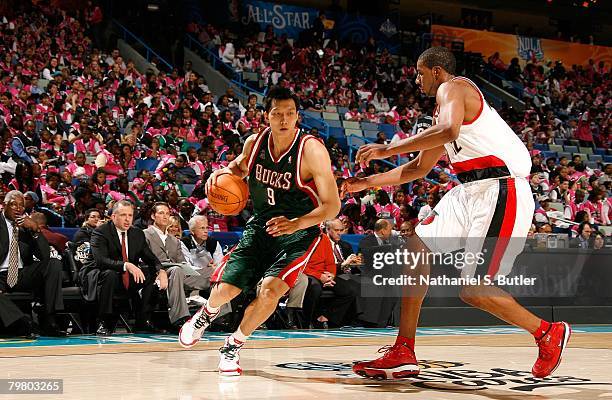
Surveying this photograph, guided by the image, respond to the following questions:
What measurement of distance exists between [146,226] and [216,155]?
4026 mm

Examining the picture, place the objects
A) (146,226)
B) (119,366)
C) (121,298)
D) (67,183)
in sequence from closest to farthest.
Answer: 1. (119,366)
2. (121,298)
3. (146,226)
4. (67,183)

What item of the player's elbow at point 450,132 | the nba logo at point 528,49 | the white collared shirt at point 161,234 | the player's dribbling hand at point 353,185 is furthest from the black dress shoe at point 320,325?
the nba logo at point 528,49

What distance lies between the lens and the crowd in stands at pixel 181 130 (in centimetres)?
970

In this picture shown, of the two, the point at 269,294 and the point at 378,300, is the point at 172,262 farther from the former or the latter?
the point at 269,294

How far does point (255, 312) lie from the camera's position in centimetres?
462

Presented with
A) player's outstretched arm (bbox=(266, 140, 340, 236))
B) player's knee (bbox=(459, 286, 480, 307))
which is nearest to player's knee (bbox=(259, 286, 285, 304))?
player's outstretched arm (bbox=(266, 140, 340, 236))

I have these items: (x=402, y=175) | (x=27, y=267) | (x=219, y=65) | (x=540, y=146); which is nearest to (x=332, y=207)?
(x=402, y=175)

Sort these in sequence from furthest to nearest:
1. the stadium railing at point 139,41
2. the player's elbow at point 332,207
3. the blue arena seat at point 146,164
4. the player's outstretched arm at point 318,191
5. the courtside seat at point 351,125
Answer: the stadium railing at point 139,41 < the courtside seat at point 351,125 < the blue arena seat at point 146,164 < the player's elbow at point 332,207 < the player's outstretched arm at point 318,191

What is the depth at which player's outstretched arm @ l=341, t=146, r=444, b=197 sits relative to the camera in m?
4.71

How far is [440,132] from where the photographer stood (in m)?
4.19

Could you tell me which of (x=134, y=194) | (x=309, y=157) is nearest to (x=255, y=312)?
A: (x=309, y=157)

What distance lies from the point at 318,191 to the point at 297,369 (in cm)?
113

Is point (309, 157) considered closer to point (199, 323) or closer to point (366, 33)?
point (199, 323)

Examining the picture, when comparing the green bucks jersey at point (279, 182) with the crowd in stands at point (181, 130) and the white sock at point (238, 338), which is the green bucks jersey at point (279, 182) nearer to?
the white sock at point (238, 338)
